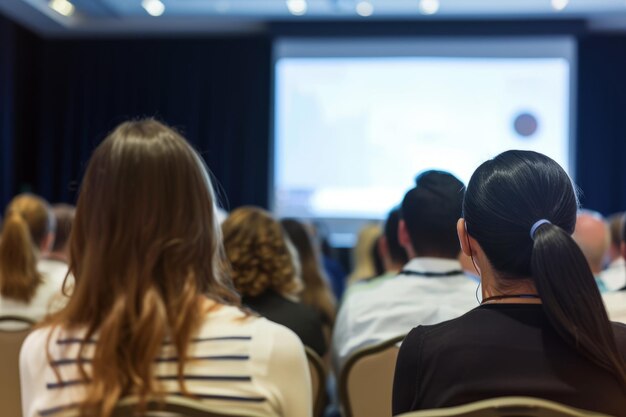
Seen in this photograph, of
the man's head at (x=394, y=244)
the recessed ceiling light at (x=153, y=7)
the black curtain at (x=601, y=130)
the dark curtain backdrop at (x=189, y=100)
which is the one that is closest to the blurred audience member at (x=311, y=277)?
the man's head at (x=394, y=244)

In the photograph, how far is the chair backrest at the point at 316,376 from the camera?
1958 millimetres

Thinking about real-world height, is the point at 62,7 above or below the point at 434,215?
above

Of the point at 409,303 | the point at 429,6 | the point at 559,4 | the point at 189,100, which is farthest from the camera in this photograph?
the point at 189,100

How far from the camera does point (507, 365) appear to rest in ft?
4.10

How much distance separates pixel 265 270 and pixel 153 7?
5670mm

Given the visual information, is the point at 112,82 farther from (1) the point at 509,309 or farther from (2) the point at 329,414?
(1) the point at 509,309

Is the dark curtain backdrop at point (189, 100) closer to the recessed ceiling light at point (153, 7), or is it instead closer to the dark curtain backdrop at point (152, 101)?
the dark curtain backdrop at point (152, 101)

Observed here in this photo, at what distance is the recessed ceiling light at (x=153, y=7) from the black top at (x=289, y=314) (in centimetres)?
552

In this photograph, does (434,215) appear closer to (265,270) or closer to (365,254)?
(265,270)

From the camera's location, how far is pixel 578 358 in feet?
4.12

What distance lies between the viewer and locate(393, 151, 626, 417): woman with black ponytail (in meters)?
1.24

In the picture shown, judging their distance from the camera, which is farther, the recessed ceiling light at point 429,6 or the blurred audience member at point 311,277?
the recessed ceiling light at point 429,6

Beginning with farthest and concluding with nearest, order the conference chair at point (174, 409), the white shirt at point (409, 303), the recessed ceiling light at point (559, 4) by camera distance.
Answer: the recessed ceiling light at point (559, 4)
the white shirt at point (409, 303)
the conference chair at point (174, 409)

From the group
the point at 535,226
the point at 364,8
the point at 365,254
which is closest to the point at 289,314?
the point at 535,226
